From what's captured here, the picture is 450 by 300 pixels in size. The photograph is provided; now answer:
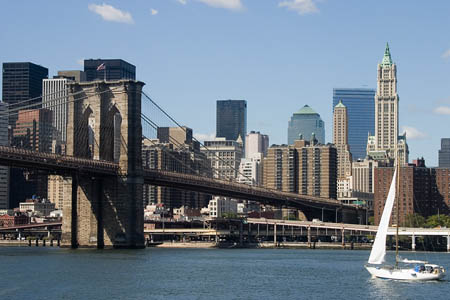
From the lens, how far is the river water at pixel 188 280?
58.9 metres

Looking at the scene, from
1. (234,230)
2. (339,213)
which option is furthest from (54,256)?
(339,213)

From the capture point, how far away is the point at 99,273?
71.5 meters

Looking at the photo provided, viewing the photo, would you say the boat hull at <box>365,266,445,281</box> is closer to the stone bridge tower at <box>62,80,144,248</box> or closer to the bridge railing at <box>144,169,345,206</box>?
the stone bridge tower at <box>62,80,144,248</box>

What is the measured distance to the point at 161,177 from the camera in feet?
382

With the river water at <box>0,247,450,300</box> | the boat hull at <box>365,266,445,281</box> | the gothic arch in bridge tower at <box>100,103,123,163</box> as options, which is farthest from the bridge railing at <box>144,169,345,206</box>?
the boat hull at <box>365,266,445,281</box>

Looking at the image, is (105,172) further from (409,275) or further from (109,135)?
(409,275)

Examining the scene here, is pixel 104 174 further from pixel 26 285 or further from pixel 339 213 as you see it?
pixel 339 213

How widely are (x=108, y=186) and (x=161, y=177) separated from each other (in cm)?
1096


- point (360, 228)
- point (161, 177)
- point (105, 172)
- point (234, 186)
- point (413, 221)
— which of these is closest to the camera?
point (105, 172)

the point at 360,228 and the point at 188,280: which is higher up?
the point at 360,228

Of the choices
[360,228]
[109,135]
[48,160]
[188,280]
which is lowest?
[188,280]

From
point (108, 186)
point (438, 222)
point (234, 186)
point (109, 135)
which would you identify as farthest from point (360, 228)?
point (108, 186)

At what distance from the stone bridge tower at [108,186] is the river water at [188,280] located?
43.9 feet

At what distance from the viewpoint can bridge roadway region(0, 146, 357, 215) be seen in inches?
3740
